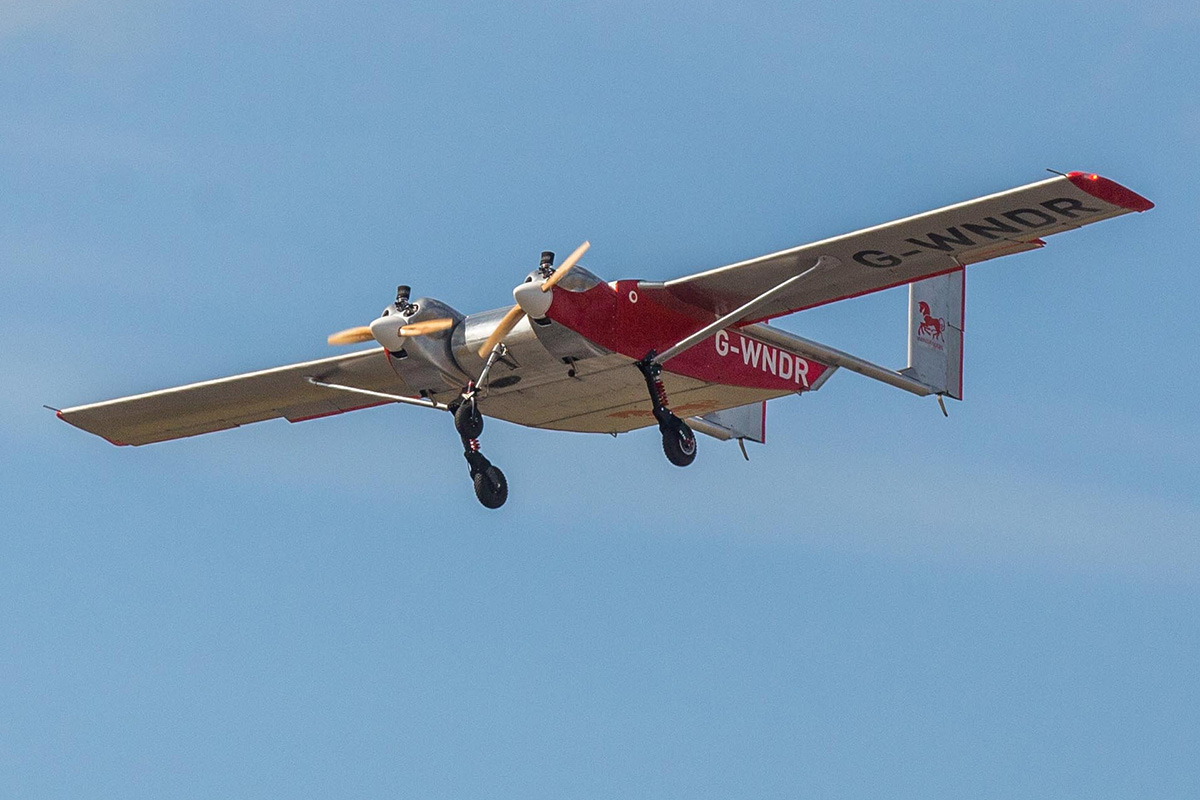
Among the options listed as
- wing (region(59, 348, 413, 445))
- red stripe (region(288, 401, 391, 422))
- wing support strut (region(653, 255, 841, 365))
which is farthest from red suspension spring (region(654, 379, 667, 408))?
red stripe (region(288, 401, 391, 422))

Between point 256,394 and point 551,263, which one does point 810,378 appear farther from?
point 256,394

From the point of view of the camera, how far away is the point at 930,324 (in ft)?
132

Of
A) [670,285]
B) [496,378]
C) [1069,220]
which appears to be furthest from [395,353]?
[1069,220]

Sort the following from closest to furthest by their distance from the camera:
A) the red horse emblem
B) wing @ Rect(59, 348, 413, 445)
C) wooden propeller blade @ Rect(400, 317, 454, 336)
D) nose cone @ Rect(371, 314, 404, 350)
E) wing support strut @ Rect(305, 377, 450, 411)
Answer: wooden propeller blade @ Rect(400, 317, 454, 336)
nose cone @ Rect(371, 314, 404, 350)
wing support strut @ Rect(305, 377, 450, 411)
wing @ Rect(59, 348, 413, 445)
the red horse emblem

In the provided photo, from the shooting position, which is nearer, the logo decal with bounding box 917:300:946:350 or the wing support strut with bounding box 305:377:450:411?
the wing support strut with bounding box 305:377:450:411

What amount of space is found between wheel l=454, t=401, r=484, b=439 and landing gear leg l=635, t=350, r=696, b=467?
7.98 feet

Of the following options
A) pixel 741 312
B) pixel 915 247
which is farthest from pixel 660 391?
pixel 915 247

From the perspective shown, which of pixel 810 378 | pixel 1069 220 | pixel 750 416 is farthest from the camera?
pixel 750 416

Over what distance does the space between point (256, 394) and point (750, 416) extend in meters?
8.25

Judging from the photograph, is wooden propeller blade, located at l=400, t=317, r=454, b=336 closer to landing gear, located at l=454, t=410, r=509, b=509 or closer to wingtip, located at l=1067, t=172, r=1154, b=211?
landing gear, located at l=454, t=410, r=509, b=509

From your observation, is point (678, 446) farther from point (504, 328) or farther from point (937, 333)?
point (937, 333)

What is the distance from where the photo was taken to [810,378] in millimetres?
37812

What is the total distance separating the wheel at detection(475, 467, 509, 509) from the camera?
113ft

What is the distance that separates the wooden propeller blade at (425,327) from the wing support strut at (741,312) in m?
3.10
